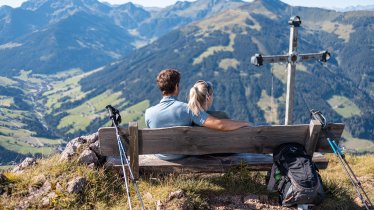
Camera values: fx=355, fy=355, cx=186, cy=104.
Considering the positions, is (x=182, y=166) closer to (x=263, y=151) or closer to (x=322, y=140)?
(x=263, y=151)

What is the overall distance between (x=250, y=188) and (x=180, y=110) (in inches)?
94.0

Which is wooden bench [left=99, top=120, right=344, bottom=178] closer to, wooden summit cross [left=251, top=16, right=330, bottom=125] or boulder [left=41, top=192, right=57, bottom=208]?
boulder [left=41, top=192, right=57, bottom=208]

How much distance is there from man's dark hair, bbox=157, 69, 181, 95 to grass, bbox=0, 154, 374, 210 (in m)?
1.87

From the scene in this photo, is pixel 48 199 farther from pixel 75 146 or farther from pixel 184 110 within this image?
pixel 184 110

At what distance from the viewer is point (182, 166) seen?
302 inches

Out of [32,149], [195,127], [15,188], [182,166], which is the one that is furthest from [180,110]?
[32,149]

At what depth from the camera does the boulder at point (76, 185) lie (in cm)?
681

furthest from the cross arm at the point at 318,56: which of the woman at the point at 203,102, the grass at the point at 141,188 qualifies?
the woman at the point at 203,102

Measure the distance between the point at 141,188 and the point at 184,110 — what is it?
187cm

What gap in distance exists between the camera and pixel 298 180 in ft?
20.5

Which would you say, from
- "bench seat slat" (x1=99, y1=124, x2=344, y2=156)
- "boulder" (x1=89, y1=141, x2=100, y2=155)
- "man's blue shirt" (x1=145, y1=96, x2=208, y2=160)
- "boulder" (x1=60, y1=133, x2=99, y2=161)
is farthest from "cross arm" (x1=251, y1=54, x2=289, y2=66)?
"boulder" (x1=89, y1=141, x2=100, y2=155)

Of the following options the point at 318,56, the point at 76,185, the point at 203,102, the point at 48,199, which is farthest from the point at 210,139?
the point at 318,56

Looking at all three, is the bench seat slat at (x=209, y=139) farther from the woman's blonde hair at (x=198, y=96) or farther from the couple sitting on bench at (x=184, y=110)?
the woman's blonde hair at (x=198, y=96)

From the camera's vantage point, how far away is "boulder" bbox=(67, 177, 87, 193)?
6.81m
